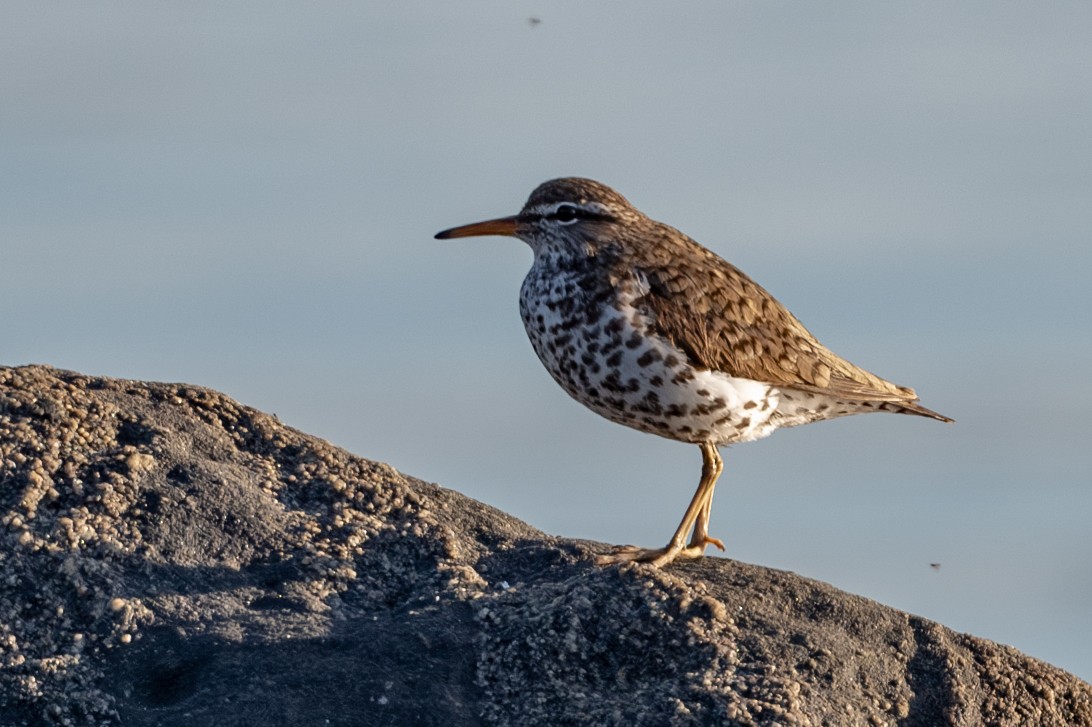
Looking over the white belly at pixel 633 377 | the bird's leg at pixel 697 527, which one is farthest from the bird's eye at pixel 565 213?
the bird's leg at pixel 697 527

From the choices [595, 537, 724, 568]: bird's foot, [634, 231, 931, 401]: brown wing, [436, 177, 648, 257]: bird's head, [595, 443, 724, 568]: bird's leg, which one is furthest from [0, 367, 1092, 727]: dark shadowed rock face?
[436, 177, 648, 257]: bird's head

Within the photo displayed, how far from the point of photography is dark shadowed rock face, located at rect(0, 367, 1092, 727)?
245 inches

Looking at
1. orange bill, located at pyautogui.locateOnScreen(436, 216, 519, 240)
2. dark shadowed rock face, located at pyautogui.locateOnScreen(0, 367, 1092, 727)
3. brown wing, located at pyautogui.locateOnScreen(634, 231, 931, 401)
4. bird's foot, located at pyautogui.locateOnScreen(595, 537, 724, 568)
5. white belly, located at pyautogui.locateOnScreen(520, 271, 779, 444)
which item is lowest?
dark shadowed rock face, located at pyautogui.locateOnScreen(0, 367, 1092, 727)

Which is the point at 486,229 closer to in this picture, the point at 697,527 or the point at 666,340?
the point at 666,340

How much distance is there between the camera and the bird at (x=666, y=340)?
891 centimetres

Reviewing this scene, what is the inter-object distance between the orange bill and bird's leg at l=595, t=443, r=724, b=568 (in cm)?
192

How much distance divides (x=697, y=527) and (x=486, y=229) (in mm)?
2400

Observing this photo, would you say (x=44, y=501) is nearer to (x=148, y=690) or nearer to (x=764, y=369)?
(x=148, y=690)

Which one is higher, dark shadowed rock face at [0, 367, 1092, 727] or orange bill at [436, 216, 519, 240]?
orange bill at [436, 216, 519, 240]

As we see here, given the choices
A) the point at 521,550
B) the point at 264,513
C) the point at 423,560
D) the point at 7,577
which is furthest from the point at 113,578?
the point at 521,550

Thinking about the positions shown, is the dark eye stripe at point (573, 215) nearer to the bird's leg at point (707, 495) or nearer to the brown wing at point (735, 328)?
the brown wing at point (735, 328)

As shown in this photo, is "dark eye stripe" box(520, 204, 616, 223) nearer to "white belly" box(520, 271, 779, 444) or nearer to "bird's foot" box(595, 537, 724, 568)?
"white belly" box(520, 271, 779, 444)

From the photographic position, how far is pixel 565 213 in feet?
32.3

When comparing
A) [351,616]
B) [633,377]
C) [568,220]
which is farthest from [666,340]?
[351,616]
